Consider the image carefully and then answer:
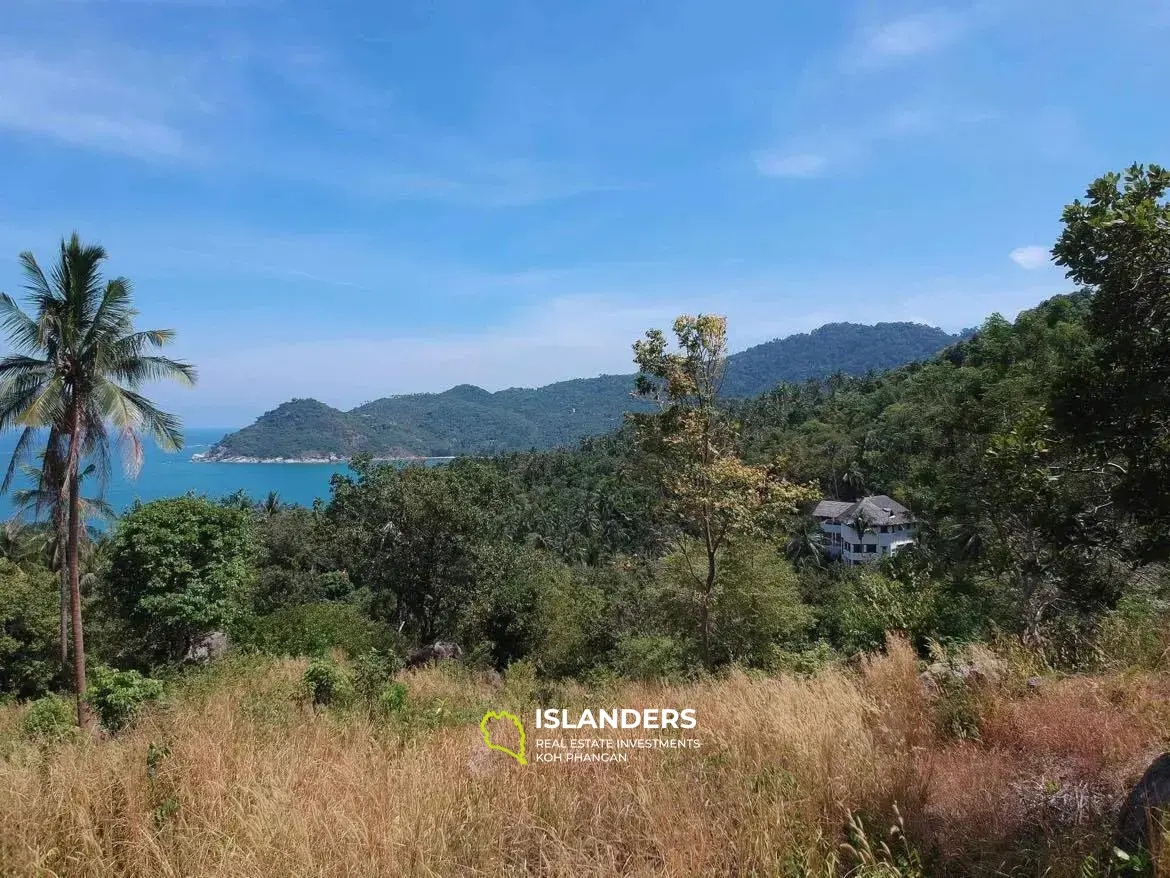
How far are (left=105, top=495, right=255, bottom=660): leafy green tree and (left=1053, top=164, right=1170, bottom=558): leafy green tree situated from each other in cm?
1765

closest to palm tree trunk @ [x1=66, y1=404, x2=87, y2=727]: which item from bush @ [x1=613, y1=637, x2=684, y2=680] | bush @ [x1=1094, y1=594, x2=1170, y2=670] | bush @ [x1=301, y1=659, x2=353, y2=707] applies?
bush @ [x1=301, y1=659, x2=353, y2=707]

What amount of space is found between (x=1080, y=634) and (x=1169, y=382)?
165 inches

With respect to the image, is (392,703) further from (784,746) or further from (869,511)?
(869,511)

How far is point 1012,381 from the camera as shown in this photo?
16.4 m

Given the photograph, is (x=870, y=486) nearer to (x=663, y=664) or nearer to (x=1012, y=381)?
(x=1012, y=381)

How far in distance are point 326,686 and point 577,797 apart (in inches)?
158

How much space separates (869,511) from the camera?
50281mm

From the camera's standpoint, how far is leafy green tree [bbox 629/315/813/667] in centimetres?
845

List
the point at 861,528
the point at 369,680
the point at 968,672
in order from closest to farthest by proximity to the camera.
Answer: the point at 968,672
the point at 369,680
the point at 861,528

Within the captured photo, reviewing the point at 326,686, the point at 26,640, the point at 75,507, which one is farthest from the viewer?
the point at 26,640

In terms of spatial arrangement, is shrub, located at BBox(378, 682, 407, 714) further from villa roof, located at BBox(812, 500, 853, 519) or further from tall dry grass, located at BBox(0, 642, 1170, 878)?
villa roof, located at BBox(812, 500, 853, 519)

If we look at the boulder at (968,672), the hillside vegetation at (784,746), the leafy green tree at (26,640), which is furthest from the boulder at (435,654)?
the leafy green tree at (26,640)

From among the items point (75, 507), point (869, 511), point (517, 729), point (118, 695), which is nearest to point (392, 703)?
point (517, 729)

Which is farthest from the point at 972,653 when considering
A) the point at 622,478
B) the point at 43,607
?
the point at 43,607
